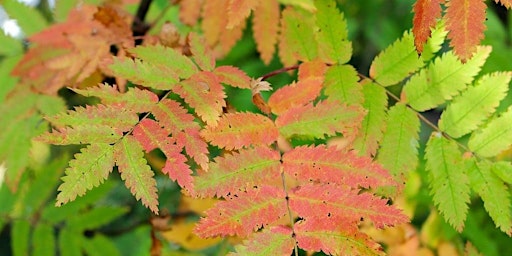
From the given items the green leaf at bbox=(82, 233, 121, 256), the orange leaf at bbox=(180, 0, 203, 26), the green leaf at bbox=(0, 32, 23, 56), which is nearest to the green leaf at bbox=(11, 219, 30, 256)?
the green leaf at bbox=(82, 233, 121, 256)

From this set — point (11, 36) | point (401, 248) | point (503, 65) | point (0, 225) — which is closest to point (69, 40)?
point (11, 36)

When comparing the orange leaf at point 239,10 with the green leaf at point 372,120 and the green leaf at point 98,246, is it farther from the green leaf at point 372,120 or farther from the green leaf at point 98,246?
the green leaf at point 98,246

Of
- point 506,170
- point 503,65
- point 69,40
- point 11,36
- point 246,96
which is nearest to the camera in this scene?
point 506,170

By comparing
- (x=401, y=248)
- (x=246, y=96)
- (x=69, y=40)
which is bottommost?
(x=246, y=96)

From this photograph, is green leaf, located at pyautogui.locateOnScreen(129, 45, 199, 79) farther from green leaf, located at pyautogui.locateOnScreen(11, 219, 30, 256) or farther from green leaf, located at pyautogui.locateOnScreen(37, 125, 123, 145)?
green leaf, located at pyautogui.locateOnScreen(11, 219, 30, 256)

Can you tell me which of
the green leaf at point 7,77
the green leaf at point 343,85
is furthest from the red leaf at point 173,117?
the green leaf at point 7,77

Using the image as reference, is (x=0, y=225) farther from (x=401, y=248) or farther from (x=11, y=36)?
(x=401, y=248)
